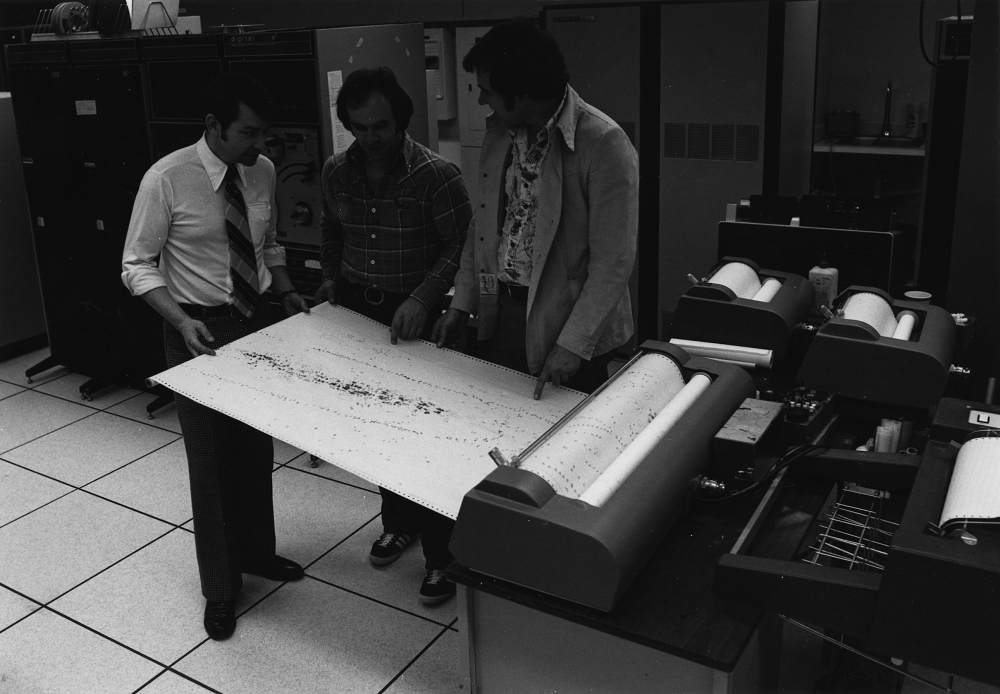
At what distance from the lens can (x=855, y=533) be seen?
1.64 metres

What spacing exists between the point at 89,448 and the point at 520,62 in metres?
2.75

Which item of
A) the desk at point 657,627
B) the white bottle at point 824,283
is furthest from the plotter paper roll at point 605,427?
the white bottle at point 824,283

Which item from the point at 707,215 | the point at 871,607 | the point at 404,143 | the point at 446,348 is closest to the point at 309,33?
the point at 404,143

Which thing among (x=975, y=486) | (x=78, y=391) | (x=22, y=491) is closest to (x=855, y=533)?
(x=975, y=486)

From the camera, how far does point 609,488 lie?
1491mm

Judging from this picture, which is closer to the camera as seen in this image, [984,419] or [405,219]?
[984,419]

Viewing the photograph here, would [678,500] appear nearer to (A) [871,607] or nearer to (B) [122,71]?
(A) [871,607]

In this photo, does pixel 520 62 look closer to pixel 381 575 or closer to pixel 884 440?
pixel 884 440

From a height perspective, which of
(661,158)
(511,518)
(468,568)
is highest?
(661,158)

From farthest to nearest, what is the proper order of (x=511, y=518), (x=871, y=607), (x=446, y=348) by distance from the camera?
(x=446, y=348), (x=511, y=518), (x=871, y=607)

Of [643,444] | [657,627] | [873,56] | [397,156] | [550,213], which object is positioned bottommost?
[657,627]

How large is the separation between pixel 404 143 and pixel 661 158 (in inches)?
76.2

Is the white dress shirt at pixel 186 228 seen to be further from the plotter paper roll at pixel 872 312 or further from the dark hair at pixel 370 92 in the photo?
the plotter paper roll at pixel 872 312

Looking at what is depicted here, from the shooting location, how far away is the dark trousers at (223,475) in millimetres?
2477
